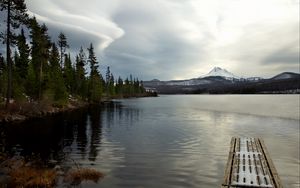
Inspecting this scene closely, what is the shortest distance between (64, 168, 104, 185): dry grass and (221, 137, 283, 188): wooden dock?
23.4ft

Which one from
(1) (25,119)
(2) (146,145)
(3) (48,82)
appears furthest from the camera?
(3) (48,82)

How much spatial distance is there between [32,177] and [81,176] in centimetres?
265

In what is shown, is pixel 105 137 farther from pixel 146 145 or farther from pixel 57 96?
pixel 57 96

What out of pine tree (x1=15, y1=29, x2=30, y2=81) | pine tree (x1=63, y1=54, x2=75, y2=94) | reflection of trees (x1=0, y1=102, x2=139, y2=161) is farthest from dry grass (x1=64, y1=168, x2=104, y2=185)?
pine tree (x1=63, y1=54, x2=75, y2=94)

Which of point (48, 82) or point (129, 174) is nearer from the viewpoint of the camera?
point (129, 174)

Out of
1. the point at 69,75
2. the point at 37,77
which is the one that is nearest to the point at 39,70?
the point at 37,77

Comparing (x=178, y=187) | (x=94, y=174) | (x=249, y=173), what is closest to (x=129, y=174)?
(x=94, y=174)

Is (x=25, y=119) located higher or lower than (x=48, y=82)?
lower

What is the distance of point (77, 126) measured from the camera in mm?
46594

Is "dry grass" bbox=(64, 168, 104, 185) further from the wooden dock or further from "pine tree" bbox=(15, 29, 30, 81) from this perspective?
"pine tree" bbox=(15, 29, 30, 81)

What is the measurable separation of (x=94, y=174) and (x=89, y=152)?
26.8ft

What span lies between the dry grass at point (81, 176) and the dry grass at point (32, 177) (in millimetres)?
896

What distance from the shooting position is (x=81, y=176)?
19.6m

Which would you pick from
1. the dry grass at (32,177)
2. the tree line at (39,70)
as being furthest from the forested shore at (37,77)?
the dry grass at (32,177)
